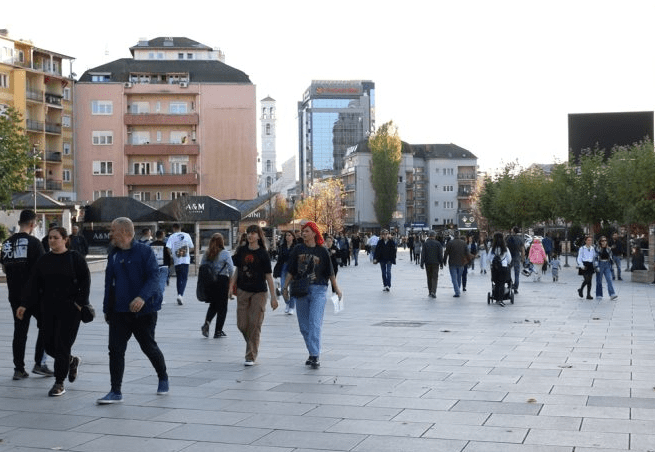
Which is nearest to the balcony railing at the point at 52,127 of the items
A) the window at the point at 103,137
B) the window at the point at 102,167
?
the window at the point at 103,137

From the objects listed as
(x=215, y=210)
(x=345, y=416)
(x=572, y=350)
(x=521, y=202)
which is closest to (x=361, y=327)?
(x=572, y=350)

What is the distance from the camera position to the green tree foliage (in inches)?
4766

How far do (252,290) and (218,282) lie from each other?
326 centimetres

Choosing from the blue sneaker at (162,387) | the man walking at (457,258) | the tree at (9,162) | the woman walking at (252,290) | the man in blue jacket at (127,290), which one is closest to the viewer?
the man in blue jacket at (127,290)

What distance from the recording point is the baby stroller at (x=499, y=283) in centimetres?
2158

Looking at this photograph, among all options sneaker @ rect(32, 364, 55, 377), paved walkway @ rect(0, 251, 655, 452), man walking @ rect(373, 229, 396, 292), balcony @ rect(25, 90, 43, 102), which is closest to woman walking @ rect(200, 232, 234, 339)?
paved walkway @ rect(0, 251, 655, 452)

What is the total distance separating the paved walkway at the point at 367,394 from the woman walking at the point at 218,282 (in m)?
0.32

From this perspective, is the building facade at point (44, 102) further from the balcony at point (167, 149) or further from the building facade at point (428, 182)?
the building facade at point (428, 182)

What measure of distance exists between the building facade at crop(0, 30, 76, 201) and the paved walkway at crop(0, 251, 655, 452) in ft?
192

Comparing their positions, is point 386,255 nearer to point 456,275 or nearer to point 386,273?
point 386,273

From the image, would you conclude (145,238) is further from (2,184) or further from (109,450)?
(2,184)

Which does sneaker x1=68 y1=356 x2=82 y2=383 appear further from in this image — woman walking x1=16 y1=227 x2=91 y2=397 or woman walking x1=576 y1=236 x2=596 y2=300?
woman walking x1=576 y1=236 x2=596 y2=300

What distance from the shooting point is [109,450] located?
7.02 metres

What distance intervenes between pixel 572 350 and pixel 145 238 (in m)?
9.32
